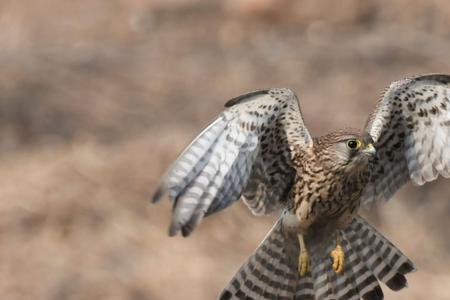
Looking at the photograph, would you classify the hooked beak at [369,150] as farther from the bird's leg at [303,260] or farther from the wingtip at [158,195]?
the wingtip at [158,195]

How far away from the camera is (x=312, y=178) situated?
8914 millimetres

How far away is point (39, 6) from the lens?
21438 mm

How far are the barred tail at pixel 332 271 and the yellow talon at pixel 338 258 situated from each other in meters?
0.09

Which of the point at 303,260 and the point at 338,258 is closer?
the point at 303,260

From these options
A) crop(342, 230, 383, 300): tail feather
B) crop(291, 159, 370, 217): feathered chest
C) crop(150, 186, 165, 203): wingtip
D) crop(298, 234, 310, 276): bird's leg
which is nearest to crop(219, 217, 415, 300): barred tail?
crop(342, 230, 383, 300): tail feather

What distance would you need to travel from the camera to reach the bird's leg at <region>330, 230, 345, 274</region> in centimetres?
917

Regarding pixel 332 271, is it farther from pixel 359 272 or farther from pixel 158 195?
pixel 158 195

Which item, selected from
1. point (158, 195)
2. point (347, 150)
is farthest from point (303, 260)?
point (158, 195)

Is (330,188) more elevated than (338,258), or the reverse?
(330,188)

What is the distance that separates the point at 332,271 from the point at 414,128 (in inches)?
46.7

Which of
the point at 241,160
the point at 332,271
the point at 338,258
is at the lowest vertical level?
the point at 332,271

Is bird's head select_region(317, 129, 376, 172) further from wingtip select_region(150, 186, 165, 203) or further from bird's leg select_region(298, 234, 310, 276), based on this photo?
wingtip select_region(150, 186, 165, 203)

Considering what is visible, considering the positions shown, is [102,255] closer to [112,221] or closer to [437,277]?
[112,221]

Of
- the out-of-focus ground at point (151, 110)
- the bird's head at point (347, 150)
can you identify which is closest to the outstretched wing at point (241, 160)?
the bird's head at point (347, 150)
